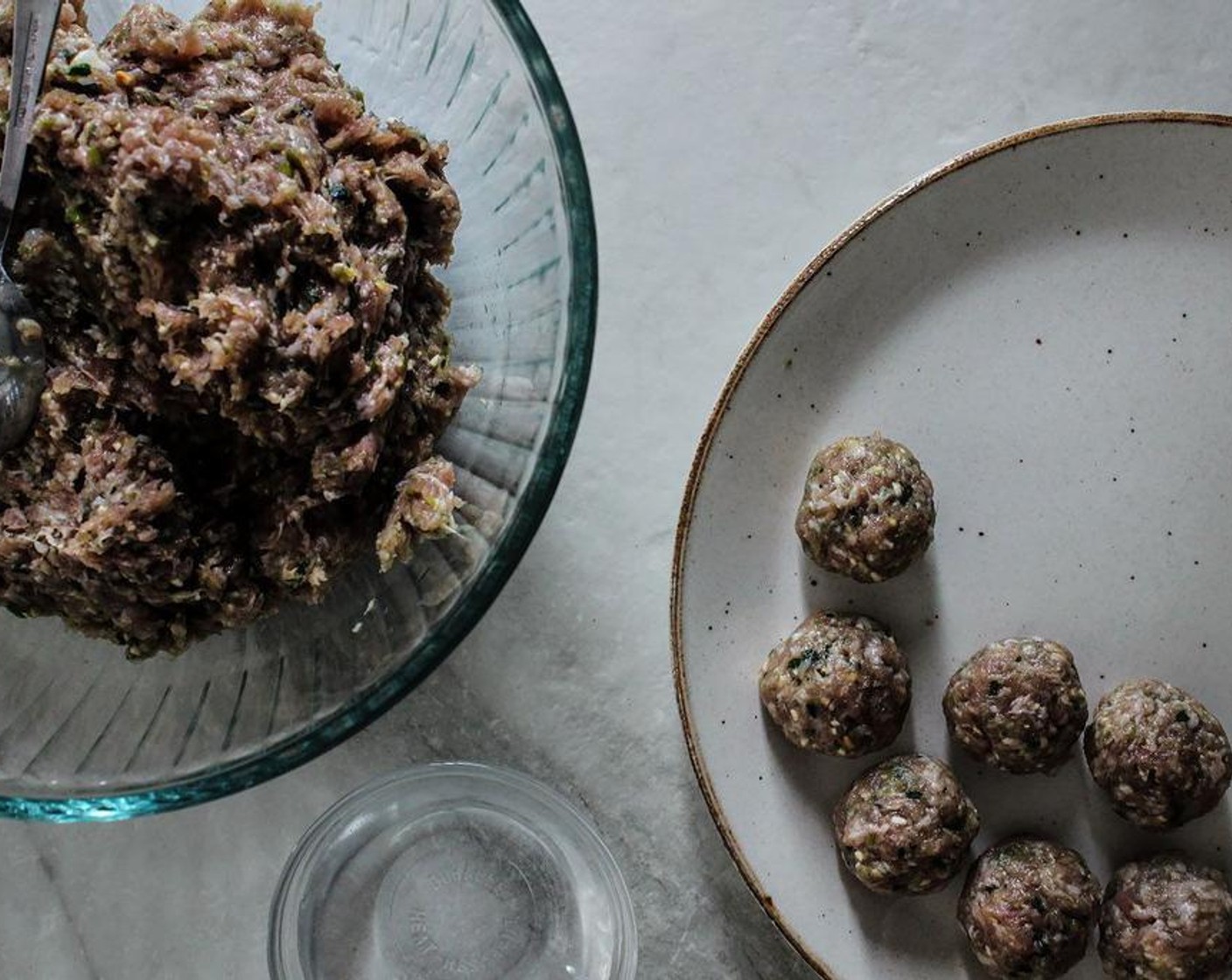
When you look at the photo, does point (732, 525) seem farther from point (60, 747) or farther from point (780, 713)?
point (60, 747)

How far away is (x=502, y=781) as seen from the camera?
1.89 metres

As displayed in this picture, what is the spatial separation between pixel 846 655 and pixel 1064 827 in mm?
410

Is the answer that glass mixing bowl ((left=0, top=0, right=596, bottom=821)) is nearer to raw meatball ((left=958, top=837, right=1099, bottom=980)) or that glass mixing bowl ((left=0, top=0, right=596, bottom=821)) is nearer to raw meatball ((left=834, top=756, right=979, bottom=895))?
raw meatball ((left=834, top=756, right=979, bottom=895))

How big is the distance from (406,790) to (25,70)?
3.45 feet

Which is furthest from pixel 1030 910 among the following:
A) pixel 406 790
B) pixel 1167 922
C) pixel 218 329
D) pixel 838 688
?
pixel 218 329

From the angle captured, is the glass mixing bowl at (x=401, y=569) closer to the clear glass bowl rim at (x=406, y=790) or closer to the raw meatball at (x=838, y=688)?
the clear glass bowl rim at (x=406, y=790)

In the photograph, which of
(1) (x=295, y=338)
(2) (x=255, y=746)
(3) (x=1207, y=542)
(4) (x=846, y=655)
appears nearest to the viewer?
(1) (x=295, y=338)

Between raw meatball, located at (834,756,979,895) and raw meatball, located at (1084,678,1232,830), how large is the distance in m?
0.19

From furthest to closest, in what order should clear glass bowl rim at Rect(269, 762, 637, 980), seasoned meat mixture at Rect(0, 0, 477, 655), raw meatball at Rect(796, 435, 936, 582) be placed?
clear glass bowl rim at Rect(269, 762, 637, 980), raw meatball at Rect(796, 435, 936, 582), seasoned meat mixture at Rect(0, 0, 477, 655)

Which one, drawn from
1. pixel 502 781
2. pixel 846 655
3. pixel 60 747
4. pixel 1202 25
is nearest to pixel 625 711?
pixel 502 781

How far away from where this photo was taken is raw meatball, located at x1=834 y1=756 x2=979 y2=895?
171 cm

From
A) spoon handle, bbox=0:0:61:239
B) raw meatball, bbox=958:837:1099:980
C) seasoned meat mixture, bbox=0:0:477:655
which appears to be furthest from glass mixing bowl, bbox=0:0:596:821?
raw meatball, bbox=958:837:1099:980

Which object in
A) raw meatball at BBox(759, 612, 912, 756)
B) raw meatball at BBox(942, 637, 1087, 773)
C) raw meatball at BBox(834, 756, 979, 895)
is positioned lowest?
raw meatball at BBox(834, 756, 979, 895)

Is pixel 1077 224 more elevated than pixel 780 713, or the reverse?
pixel 1077 224
